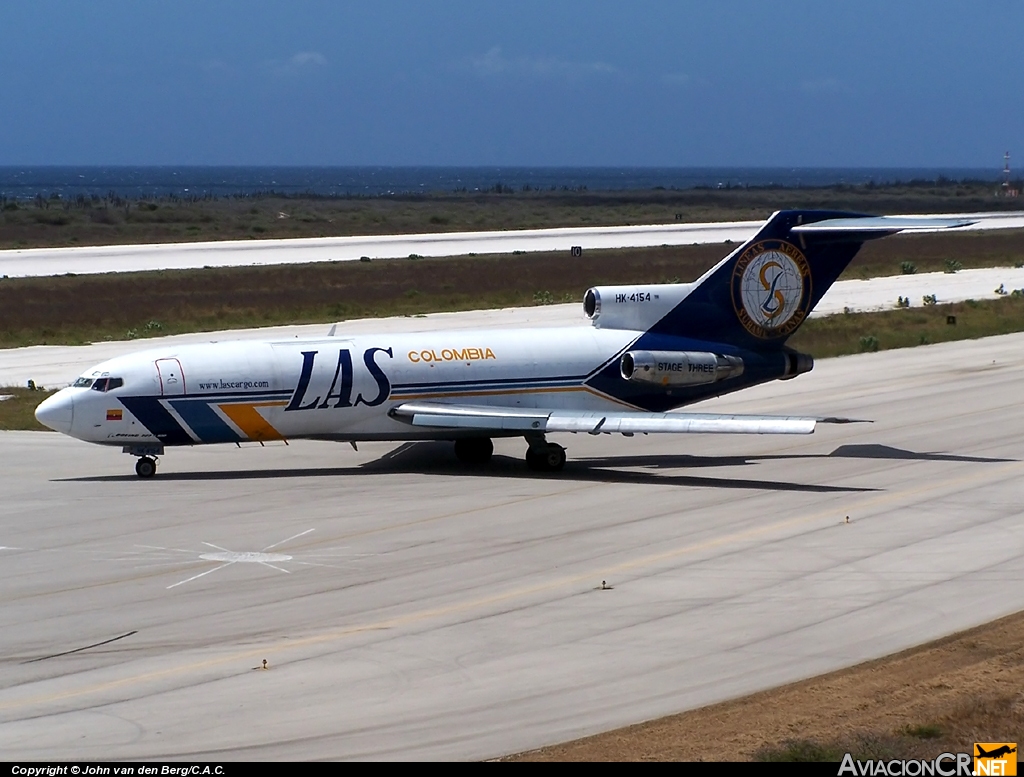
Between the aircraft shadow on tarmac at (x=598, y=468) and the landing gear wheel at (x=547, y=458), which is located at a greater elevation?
the landing gear wheel at (x=547, y=458)

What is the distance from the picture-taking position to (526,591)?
2047 cm

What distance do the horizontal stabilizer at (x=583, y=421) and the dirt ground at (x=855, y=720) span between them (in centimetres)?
1225

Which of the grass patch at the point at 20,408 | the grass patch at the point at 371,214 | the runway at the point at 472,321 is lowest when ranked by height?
the grass patch at the point at 20,408

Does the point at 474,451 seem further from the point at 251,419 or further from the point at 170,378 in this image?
the point at 170,378

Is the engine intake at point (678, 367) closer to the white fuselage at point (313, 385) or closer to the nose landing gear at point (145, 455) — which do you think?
the white fuselage at point (313, 385)

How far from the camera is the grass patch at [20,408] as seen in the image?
36.4 meters

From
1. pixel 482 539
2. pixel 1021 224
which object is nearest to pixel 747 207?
pixel 1021 224

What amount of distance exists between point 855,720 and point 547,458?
1655cm

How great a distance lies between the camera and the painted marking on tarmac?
646 inches

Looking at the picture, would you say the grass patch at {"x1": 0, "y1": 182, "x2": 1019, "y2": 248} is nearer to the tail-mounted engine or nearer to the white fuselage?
the white fuselage

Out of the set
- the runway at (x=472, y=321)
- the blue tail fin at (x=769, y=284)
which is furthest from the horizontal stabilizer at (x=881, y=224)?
the runway at (x=472, y=321)

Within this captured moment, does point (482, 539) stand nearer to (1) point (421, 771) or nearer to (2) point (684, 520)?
(2) point (684, 520)

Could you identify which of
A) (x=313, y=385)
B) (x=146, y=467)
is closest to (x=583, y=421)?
(x=313, y=385)

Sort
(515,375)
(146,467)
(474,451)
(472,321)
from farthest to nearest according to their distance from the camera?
(472,321), (474,451), (515,375), (146,467)
